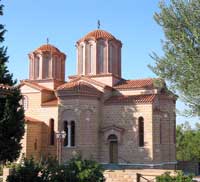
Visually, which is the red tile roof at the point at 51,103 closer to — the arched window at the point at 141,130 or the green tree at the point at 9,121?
the arched window at the point at 141,130

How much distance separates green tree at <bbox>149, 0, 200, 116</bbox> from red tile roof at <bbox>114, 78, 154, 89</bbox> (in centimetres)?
1249

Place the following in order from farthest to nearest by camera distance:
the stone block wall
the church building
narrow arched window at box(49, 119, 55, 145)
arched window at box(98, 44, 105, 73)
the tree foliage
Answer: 1. the tree foliage
2. arched window at box(98, 44, 105, 73)
3. narrow arched window at box(49, 119, 55, 145)
4. the church building
5. the stone block wall

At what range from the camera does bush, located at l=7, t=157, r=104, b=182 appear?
1591 cm

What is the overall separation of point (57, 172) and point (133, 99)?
13.3 meters

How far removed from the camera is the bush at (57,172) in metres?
15.9

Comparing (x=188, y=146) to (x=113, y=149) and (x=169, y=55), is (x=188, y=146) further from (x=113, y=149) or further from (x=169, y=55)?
(x=169, y=55)

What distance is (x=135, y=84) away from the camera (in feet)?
99.5

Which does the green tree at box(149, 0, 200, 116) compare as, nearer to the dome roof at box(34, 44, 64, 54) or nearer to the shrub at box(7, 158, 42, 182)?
the shrub at box(7, 158, 42, 182)

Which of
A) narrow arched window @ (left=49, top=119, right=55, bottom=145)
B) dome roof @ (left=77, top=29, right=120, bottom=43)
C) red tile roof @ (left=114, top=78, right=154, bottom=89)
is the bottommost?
narrow arched window @ (left=49, top=119, right=55, bottom=145)

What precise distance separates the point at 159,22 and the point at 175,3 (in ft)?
3.37

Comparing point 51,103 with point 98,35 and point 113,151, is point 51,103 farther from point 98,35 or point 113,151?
point 98,35

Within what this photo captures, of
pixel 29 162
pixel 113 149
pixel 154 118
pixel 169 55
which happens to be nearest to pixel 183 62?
pixel 169 55

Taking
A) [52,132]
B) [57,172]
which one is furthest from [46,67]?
[57,172]

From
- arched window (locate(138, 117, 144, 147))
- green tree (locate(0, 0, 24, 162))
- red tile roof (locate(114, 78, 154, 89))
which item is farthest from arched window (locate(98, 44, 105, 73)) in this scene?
green tree (locate(0, 0, 24, 162))
